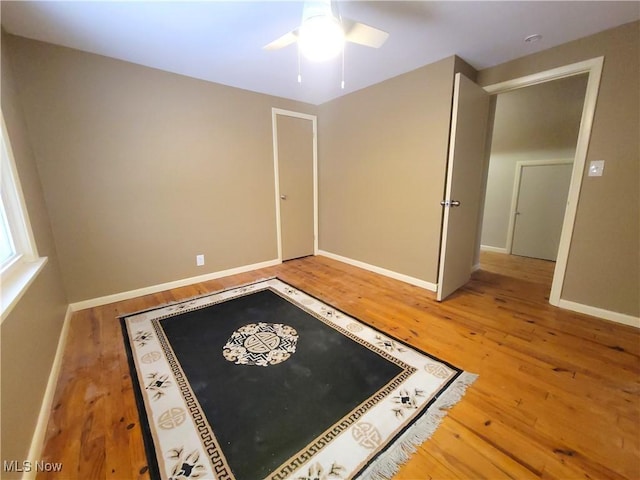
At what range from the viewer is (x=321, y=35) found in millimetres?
1422

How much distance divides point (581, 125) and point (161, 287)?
4386mm

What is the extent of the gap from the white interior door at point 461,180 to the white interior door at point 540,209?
2.13 metres

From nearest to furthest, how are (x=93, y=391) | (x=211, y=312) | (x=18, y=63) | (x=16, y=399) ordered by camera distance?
(x=16, y=399) < (x=93, y=391) < (x=18, y=63) < (x=211, y=312)

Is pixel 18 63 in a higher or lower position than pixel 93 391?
higher

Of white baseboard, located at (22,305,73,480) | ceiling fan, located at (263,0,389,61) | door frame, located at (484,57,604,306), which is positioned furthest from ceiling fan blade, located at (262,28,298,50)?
white baseboard, located at (22,305,73,480)

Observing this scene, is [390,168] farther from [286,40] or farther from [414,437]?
[414,437]

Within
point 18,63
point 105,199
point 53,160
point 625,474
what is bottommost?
point 625,474

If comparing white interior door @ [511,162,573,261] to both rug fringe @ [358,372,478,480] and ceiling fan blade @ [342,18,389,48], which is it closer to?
rug fringe @ [358,372,478,480]

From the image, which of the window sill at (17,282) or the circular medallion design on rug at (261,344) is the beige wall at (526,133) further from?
the window sill at (17,282)

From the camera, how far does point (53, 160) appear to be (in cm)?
223

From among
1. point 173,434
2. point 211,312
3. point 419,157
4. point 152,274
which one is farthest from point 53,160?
point 419,157

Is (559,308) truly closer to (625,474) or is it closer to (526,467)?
(625,474)

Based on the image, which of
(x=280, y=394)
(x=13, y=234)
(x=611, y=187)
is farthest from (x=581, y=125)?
(x=13, y=234)

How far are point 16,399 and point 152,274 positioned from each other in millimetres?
1885
